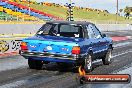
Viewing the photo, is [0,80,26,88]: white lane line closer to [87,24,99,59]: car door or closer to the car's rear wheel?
the car's rear wheel

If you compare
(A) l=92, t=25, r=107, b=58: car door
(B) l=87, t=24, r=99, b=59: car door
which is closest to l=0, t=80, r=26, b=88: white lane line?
(B) l=87, t=24, r=99, b=59: car door

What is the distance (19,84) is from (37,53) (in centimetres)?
253

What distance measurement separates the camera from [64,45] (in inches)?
485

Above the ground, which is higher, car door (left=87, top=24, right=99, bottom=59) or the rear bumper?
car door (left=87, top=24, right=99, bottom=59)

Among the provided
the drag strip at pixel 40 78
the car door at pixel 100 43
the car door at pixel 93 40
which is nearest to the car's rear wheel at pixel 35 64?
the drag strip at pixel 40 78

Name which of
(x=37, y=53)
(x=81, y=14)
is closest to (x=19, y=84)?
(x=37, y=53)

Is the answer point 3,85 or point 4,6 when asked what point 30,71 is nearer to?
point 3,85

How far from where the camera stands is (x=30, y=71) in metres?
13.0

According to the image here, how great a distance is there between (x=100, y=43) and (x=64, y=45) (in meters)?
2.53

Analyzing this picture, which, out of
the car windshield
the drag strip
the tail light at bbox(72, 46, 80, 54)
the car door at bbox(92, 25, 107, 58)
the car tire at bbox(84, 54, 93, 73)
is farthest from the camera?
the car door at bbox(92, 25, 107, 58)

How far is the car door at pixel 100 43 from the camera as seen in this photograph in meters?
14.2

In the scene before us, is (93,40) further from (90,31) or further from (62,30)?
(62,30)

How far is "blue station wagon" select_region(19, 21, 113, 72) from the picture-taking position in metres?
12.3

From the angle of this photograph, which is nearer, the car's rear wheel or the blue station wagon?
the blue station wagon
